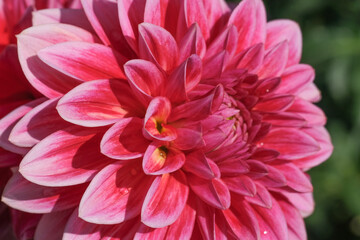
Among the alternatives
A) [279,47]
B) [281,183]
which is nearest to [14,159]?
[281,183]

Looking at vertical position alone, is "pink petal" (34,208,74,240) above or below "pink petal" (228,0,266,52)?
below

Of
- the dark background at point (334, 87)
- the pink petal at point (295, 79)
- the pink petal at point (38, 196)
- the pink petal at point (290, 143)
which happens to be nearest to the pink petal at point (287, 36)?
the pink petal at point (295, 79)

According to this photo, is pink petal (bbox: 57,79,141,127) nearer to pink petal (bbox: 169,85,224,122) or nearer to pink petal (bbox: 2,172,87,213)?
pink petal (bbox: 169,85,224,122)

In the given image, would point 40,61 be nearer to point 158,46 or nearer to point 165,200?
point 158,46

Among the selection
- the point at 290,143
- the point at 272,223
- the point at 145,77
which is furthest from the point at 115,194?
the point at 290,143

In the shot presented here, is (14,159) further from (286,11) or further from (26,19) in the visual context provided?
(286,11)

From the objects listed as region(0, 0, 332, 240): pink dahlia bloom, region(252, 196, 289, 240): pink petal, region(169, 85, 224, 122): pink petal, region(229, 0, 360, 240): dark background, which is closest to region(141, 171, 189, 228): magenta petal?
region(0, 0, 332, 240): pink dahlia bloom

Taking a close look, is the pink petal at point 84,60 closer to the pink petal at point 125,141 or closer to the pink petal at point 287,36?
the pink petal at point 125,141
